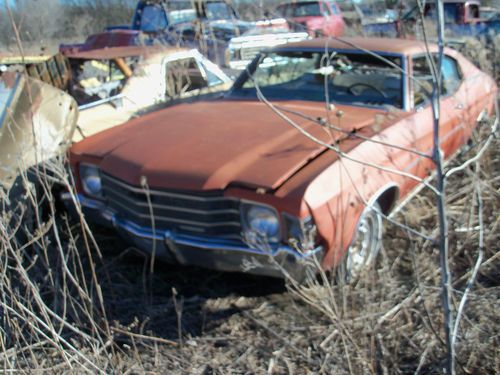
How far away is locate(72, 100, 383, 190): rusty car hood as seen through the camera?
3037 mm

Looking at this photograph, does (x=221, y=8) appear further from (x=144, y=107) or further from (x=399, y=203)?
(x=399, y=203)

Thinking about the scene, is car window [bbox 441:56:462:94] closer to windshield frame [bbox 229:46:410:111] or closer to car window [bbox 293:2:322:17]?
windshield frame [bbox 229:46:410:111]

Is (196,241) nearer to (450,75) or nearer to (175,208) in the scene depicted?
(175,208)

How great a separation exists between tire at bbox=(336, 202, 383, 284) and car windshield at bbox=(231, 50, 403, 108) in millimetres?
1013

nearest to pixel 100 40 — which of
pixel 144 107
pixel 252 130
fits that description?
pixel 144 107

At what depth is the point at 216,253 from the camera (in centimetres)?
308

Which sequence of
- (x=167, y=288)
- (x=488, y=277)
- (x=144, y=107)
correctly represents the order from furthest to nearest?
(x=144, y=107) < (x=167, y=288) < (x=488, y=277)

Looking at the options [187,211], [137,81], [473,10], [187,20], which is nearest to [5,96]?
[137,81]

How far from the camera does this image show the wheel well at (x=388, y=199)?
3505mm

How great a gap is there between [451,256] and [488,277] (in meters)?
0.22

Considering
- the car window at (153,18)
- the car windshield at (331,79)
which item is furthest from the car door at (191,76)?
the car window at (153,18)

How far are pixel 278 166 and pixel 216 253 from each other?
0.58 metres

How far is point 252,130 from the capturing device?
3580 millimetres

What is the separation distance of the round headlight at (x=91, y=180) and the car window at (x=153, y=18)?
7.49m
